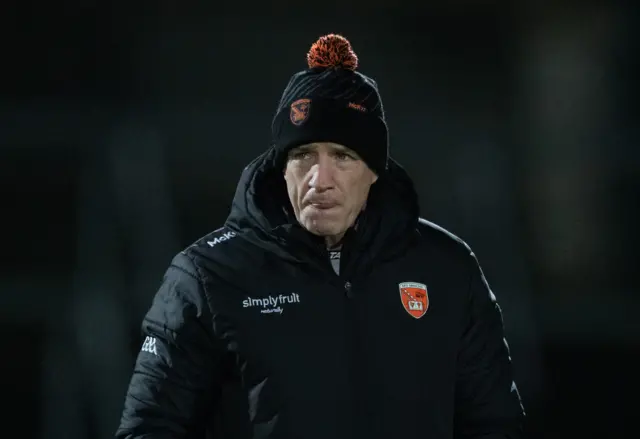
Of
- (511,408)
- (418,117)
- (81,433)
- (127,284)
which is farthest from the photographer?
(418,117)

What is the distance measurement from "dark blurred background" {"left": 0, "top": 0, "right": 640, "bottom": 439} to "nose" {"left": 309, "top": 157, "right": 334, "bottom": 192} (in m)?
1.68

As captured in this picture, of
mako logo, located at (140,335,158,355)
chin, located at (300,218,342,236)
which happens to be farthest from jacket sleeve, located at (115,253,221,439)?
chin, located at (300,218,342,236)

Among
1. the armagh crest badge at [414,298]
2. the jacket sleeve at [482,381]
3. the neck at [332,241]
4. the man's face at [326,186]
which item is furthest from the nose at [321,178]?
the jacket sleeve at [482,381]

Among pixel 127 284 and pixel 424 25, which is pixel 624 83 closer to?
pixel 424 25

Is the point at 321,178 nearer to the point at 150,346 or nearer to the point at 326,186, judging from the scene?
the point at 326,186

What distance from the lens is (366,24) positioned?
3955 millimetres

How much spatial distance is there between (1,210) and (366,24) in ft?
4.88

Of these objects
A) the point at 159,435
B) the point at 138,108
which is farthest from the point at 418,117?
the point at 159,435

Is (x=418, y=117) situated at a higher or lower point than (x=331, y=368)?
higher

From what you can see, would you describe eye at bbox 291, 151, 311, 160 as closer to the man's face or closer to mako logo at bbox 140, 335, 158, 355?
the man's face

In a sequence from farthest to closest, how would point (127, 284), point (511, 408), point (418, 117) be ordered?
point (418, 117)
point (127, 284)
point (511, 408)

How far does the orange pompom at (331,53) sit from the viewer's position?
1842 millimetres

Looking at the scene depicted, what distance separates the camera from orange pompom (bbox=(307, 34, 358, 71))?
6.04 feet

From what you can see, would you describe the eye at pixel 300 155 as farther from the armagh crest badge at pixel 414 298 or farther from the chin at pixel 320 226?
the armagh crest badge at pixel 414 298
